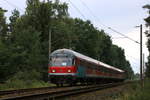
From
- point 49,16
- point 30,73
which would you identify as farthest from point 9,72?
point 49,16

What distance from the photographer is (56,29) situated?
205 ft

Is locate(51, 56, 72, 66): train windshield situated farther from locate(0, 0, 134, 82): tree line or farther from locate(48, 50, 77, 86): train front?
locate(0, 0, 134, 82): tree line

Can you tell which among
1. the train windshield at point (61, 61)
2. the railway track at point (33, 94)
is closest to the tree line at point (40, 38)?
the train windshield at point (61, 61)

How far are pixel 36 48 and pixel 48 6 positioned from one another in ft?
79.3

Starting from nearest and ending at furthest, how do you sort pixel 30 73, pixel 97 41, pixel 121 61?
pixel 30 73
pixel 97 41
pixel 121 61

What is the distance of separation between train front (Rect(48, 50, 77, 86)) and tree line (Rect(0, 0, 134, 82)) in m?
5.08

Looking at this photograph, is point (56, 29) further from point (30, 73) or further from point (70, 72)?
Answer: point (70, 72)

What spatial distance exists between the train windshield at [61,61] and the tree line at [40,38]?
5.02 metres

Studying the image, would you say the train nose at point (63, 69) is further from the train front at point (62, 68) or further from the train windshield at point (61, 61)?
the train windshield at point (61, 61)

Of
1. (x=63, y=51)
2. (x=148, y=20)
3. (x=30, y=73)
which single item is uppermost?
Result: (x=148, y=20)

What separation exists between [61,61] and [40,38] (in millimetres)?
17694

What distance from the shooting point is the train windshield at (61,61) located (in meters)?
28.7

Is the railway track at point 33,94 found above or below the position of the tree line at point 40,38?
below

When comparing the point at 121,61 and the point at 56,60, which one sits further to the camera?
the point at 121,61
